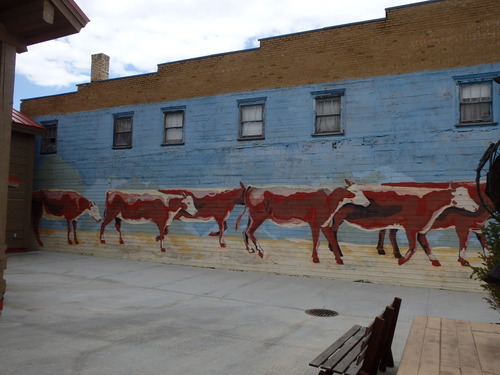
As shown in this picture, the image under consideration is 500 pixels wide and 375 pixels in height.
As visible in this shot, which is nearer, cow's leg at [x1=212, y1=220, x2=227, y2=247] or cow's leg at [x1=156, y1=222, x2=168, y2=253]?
cow's leg at [x1=212, y1=220, x2=227, y2=247]

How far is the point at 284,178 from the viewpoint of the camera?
12336mm

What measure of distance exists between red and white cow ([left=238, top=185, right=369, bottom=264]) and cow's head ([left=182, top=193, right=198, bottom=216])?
2.02 meters

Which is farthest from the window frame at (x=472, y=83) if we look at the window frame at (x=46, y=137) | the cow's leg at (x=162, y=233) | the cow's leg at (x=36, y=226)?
the cow's leg at (x=36, y=226)

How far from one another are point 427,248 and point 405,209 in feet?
3.81

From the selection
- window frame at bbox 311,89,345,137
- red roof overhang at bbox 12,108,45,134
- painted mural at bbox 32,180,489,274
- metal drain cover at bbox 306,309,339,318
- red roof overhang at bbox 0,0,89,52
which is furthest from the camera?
red roof overhang at bbox 12,108,45,134

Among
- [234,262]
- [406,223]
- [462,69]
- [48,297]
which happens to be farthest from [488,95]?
[48,297]

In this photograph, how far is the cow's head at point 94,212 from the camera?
1548 cm

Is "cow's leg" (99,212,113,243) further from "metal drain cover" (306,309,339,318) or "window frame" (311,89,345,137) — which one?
"metal drain cover" (306,309,339,318)

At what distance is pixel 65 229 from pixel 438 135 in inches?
561

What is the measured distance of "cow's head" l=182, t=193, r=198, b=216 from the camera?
44.5 feet

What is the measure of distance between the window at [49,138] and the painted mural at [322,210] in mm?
3862

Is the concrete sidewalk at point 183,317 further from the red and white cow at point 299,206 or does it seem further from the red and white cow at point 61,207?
the red and white cow at point 61,207

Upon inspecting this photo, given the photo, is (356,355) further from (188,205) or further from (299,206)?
(188,205)

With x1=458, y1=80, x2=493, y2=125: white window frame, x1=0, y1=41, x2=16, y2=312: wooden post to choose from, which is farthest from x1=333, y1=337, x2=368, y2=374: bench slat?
x1=458, y1=80, x2=493, y2=125: white window frame
